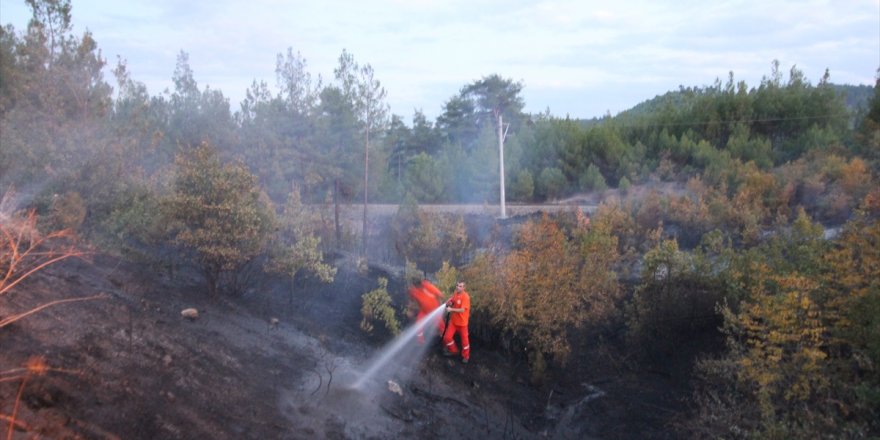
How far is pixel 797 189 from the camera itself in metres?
23.1

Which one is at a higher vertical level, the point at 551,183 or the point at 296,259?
the point at 296,259

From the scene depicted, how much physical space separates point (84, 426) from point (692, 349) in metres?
10.5

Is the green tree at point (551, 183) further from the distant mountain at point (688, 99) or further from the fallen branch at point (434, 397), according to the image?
the fallen branch at point (434, 397)

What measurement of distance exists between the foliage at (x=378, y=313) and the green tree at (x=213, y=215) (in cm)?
229

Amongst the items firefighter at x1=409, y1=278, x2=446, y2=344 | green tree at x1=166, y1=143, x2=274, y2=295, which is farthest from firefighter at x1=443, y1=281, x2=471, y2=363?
green tree at x1=166, y1=143, x2=274, y2=295

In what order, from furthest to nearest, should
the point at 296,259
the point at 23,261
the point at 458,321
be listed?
1. the point at 296,259
2. the point at 458,321
3. the point at 23,261

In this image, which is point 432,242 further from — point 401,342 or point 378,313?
point 401,342

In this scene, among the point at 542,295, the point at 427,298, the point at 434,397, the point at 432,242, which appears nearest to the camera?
the point at 434,397

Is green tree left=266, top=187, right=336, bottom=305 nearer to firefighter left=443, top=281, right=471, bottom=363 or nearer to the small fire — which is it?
firefighter left=443, top=281, right=471, bottom=363

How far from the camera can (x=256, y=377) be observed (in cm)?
987

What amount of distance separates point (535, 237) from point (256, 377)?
19.9 ft

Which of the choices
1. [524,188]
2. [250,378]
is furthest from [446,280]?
[524,188]

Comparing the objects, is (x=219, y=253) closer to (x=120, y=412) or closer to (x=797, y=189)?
(x=120, y=412)

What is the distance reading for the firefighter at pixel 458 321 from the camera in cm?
1176
